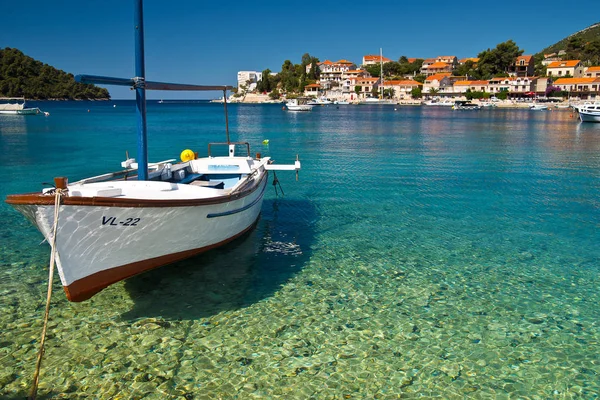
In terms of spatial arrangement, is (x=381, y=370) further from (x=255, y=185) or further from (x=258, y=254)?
(x=255, y=185)

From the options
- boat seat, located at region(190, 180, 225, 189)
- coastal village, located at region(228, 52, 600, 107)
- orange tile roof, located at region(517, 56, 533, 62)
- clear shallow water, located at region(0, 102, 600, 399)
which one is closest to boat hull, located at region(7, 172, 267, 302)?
clear shallow water, located at region(0, 102, 600, 399)

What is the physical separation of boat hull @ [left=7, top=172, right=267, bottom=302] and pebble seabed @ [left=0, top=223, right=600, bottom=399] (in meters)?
0.84

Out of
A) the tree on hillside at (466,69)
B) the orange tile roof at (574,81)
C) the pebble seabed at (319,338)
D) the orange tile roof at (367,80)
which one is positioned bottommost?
the pebble seabed at (319,338)

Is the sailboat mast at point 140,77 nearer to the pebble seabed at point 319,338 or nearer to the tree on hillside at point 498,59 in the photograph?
the pebble seabed at point 319,338

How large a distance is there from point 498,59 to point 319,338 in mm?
178194

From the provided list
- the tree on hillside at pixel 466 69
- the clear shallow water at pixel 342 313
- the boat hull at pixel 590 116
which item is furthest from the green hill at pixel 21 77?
the clear shallow water at pixel 342 313

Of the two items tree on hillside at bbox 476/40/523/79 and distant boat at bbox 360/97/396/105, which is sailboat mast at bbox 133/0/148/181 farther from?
tree on hillside at bbox 476/40/523/79

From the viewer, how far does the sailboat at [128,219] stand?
21.2 feet

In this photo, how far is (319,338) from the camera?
711 cm

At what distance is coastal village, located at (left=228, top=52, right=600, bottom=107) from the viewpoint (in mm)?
134000

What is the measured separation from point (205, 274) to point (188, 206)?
6.72ft

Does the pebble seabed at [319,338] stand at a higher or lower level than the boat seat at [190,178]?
lower

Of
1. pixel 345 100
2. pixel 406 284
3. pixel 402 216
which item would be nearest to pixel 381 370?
pixel 406 284

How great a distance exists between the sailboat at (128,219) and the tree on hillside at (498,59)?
173 meters
